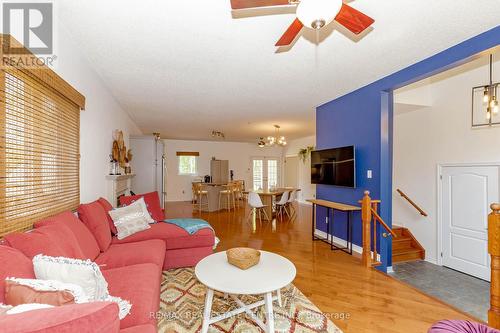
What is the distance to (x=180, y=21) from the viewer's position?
6.77 feet

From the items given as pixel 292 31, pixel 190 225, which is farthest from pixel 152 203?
pixel 292 31

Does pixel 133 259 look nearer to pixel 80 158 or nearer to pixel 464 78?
A: pixel 80 158

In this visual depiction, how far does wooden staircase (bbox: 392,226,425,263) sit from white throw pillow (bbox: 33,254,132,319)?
482 cm

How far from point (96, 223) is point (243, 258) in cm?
160

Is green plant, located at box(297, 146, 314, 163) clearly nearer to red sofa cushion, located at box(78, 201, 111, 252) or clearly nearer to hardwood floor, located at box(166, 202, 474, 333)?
hardwood floor, located at box(166, 202, 474, 333)

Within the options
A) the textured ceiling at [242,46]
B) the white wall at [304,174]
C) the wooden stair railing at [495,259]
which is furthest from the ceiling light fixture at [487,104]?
the white wall at [304,174]

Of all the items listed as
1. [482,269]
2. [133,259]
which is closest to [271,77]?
[133,259]

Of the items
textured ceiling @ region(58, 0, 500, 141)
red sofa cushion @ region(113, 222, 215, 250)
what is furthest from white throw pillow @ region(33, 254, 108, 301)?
textured ceiling @ region(58, 0, 500, 141)

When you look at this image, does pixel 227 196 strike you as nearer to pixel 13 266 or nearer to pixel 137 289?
pixel 137 289

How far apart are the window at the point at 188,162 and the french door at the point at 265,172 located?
2658mm

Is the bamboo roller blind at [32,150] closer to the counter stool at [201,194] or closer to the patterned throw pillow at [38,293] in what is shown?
the patterned throw pillow at [38,293]

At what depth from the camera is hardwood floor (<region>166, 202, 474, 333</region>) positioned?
2074mm

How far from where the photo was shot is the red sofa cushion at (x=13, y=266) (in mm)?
1050

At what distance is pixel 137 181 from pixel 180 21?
4202 mm
